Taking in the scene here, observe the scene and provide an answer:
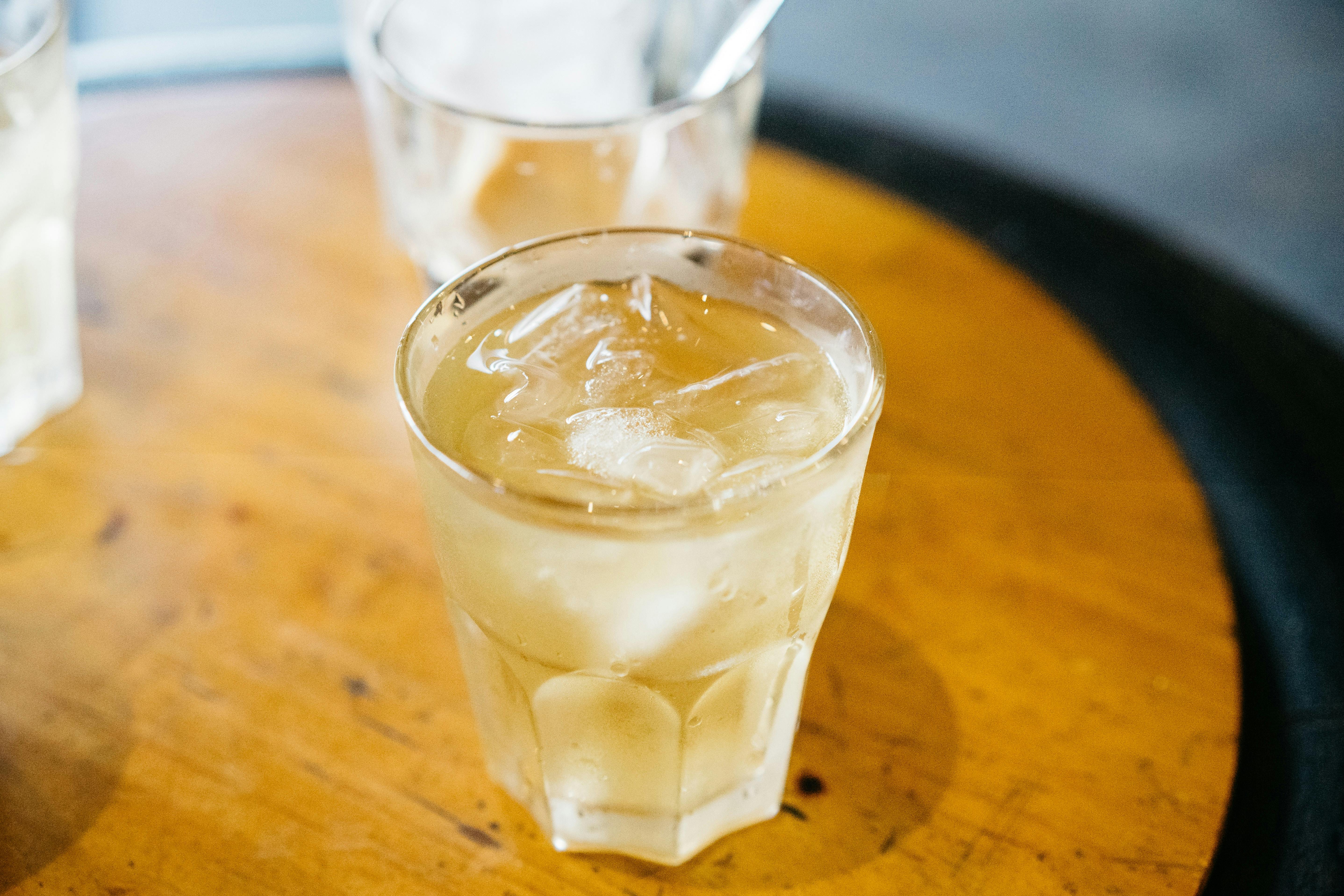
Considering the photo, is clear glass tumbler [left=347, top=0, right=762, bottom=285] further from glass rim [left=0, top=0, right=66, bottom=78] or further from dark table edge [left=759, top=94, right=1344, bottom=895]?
dark table edge [left=759, top=94, right=1344, bottom=895]

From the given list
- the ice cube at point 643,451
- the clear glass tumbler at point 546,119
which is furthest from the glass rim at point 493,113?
the ice cube at point 643,451

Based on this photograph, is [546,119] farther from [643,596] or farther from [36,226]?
[643,596]

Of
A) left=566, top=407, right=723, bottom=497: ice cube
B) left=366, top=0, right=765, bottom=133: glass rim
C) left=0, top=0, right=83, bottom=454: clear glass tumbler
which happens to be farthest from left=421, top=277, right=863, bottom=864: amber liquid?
left=0, top=0, right=83, bottom=454: clear glass tumbler

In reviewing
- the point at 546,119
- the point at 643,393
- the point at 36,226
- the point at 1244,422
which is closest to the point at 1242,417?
the point at 1244,422

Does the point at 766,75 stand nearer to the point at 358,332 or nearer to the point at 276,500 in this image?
the point at 358,332

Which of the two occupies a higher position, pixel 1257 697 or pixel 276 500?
pixel 276 500

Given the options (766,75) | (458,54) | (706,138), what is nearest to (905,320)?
(706,138)
